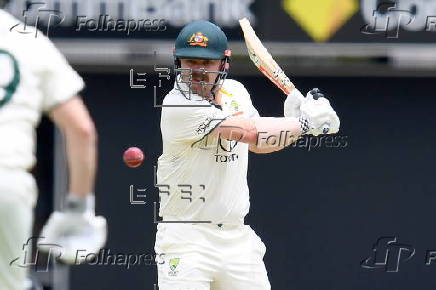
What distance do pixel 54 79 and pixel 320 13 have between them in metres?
3.50

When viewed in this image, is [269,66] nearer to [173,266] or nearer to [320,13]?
[173,266]

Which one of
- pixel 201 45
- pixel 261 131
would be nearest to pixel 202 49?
pixel 201 45

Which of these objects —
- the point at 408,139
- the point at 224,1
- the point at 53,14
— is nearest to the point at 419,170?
the point at 408,139

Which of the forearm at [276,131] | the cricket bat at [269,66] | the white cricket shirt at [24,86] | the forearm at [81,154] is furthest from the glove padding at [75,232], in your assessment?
the cricket bat at [269,66]

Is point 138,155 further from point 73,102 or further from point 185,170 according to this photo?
point 73,102

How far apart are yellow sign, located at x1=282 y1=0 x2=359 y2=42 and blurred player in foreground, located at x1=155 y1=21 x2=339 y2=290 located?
5.50ft

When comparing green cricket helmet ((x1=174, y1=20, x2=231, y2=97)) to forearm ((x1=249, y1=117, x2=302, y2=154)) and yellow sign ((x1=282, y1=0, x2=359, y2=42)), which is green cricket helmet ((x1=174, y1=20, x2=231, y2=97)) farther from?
yellow sign ((x1=282, y1=0, x2=359, y2=42))

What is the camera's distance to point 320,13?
320 inches

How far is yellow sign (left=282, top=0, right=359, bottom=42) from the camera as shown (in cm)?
812

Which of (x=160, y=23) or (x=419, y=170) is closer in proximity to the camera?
(x=160, y=23)

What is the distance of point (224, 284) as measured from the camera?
6355 mm

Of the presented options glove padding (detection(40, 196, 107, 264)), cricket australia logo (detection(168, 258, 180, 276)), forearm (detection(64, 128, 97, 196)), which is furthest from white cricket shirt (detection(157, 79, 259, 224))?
forearm (detection(64, 128, 97, 196))

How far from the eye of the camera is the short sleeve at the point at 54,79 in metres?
4.85

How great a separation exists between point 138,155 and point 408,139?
258cm
